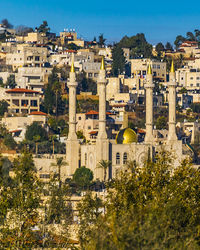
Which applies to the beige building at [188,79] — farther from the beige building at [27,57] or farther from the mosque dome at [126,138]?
the mosque dome at [126,138]

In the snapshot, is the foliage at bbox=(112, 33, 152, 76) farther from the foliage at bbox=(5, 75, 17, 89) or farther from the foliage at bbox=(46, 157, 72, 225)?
the foliage at bbox=(46, 157, 72, 225)

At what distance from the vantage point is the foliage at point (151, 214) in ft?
77.9

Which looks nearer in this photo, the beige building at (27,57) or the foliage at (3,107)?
the foliage at (3,107)

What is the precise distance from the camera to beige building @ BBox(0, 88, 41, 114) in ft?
278

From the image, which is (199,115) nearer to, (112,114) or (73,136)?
(112,114)

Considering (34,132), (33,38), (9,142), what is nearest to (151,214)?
(9,142)

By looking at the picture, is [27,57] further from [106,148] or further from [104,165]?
[104,165]

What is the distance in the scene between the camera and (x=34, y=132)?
76.7 metres

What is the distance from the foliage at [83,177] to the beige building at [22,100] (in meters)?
22.8

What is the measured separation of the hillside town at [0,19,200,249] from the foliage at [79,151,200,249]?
8.31 m

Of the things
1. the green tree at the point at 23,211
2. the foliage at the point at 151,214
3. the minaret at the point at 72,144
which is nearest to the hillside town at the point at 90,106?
the minaret at the point at 72,144

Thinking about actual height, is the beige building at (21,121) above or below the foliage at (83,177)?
above

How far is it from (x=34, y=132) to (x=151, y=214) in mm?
52964

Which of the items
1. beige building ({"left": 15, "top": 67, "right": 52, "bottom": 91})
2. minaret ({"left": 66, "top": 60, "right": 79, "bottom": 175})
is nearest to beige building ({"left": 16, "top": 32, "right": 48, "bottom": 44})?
beige building ({"left": 15, "top": 67, "right": 52, "bottom": 91})
